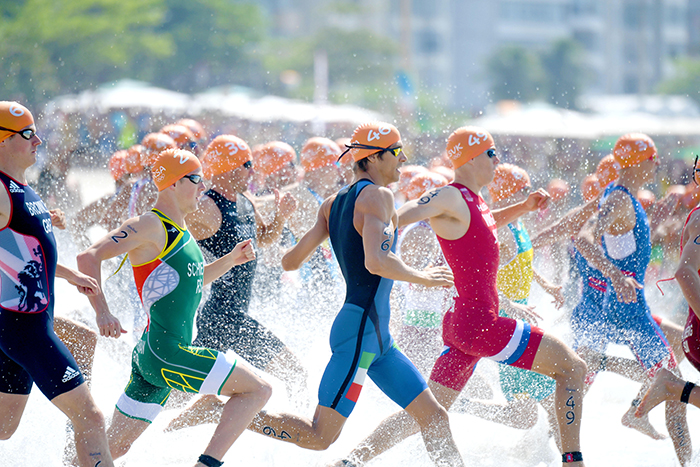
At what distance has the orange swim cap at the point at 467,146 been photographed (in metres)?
4.28

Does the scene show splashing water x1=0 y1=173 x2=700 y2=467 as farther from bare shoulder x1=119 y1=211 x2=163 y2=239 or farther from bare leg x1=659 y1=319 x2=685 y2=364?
bare shoulder x1=119 y1=211 x2=163 y2=239

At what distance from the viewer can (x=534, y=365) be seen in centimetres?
390

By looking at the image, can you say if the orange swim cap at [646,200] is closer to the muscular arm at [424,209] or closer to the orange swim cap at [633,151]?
the orange swim cap at [633,151]

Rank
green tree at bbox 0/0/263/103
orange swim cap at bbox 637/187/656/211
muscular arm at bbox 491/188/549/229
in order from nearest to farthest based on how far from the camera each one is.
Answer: muscular arm at bbox 491/188/549/229
orange swim cap at bbox 637/187/656/211
green tree at bbox 0/0/263/103

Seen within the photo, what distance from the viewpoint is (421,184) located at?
5.97 meters

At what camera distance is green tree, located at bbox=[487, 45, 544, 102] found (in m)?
73.2

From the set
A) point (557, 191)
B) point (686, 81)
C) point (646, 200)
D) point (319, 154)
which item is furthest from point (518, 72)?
point (319, 154)

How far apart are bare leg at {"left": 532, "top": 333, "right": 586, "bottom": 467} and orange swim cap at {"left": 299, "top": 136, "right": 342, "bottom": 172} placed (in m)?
3.39

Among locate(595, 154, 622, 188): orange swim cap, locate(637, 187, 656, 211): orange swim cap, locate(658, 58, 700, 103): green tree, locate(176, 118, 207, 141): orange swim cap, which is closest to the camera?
locate(595, 154, 622, 188): orange swim cap

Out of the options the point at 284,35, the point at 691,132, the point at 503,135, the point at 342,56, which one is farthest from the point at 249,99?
the point at 284,35

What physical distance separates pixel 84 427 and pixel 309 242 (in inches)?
54.8

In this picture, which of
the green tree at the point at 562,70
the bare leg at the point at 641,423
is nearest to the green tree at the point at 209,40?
the green tree at the point at 562,70

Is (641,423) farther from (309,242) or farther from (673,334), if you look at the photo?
(309,242)

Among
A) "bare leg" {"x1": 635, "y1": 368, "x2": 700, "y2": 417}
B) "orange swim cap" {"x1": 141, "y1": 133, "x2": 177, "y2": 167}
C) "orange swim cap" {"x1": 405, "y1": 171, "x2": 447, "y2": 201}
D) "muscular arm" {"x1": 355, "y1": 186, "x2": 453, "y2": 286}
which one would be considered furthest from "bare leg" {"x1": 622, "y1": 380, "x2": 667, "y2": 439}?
"orange swim cap" {"x1": 141, "y1": 133, "x2": 177, "y2": 167}
